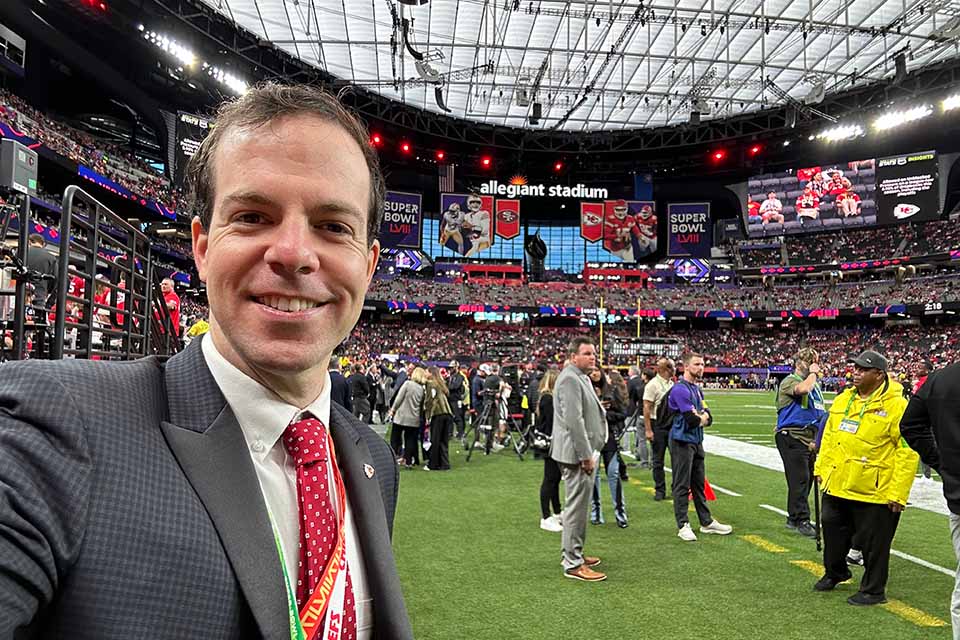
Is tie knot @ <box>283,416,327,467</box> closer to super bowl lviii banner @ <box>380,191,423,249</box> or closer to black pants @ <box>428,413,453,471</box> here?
black pants @ <box>428,413,453,471</box>

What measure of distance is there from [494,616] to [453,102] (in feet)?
118

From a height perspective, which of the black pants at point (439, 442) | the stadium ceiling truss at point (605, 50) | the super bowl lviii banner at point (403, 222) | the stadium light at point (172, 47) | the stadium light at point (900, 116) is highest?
the stadium ceiling truss at point (605, 50)

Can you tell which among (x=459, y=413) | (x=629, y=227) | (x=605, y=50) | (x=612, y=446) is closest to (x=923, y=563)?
(x=612, y=446)

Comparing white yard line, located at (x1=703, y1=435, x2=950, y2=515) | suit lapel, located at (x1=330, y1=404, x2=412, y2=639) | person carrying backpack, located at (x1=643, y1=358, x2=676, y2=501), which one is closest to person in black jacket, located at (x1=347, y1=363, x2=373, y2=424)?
person carrying backpack, located at (x1=643, y1=358, x2=676, y2=501)

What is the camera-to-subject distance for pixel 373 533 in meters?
1.19

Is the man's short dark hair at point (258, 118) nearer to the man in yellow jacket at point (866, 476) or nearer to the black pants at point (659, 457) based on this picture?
the man in yellow jacket at point (866, 476)

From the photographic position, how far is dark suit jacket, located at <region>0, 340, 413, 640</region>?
2.36ft

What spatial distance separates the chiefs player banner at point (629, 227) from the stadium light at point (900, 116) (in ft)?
49.0

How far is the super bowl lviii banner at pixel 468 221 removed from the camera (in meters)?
43.7

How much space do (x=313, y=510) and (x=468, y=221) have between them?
1715 inches

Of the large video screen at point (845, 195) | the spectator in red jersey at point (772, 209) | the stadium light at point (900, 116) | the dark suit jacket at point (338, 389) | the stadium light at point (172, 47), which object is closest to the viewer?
the dark suit jacket at point (338, 389)

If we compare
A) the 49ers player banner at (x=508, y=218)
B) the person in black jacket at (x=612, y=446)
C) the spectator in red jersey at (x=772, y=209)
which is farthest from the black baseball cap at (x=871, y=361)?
the spectator in red jersey at (x=772, y=209)

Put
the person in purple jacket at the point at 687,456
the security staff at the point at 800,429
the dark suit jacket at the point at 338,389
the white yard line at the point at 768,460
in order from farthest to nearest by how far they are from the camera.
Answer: the dark suit jacket at the point at 338,389, the white yard line at the point at 768,460, the security staff at the point at 800,429, the person in purple jacket at the point at 687,456

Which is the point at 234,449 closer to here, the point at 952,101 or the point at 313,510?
the point at 313,510
